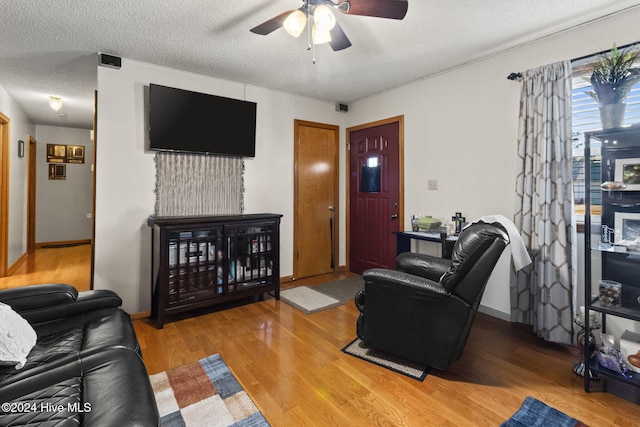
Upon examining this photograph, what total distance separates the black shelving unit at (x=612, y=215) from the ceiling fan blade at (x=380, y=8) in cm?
140

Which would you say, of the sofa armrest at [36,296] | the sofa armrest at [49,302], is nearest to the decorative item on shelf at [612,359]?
the sofa armrest at [49,302]

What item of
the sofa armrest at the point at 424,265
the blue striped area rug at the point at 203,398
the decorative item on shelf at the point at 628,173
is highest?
the decorative item on shelf at the point at 628,173

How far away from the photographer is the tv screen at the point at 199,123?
124 inches

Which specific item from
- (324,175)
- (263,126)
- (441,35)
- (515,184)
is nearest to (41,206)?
(263,126)

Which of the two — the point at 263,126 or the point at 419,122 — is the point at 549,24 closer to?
the point at 419,122

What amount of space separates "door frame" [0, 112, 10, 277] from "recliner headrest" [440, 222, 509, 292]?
224 inches

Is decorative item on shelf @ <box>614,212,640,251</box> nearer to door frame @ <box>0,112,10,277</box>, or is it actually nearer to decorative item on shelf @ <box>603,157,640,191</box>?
decorative item on shelf @ <box>603,157,640,191</box>

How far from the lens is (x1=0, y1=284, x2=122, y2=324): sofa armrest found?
1.75m

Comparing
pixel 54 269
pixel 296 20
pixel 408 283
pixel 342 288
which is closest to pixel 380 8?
pixel 296 20

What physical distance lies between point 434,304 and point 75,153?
780 centimetres

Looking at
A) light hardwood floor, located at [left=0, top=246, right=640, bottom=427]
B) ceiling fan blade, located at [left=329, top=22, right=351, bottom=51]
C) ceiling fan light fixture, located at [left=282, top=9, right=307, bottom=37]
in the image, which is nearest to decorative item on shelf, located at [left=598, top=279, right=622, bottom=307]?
light hardwood floor, located at [left=0, top=246, right=640, bottom=427]

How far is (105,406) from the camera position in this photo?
1.04m

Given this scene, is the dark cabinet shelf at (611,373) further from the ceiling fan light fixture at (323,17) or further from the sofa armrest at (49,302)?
the sofa armrest at (49,302)

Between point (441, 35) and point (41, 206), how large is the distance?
784cm
